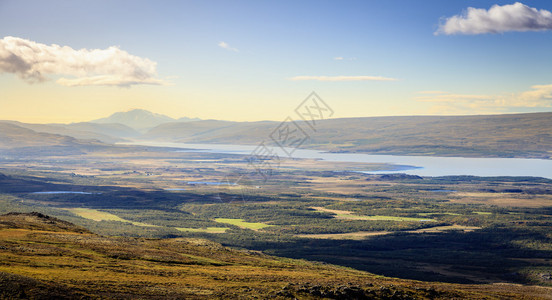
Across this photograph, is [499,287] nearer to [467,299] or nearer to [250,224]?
[467,299]

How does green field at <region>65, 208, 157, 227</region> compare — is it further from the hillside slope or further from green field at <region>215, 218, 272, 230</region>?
the hillside slope

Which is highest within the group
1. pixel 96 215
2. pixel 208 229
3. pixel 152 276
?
pixel 152 276

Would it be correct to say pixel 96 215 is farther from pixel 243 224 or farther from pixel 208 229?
pixel 243 224

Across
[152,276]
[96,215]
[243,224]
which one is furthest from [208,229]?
[152,276]

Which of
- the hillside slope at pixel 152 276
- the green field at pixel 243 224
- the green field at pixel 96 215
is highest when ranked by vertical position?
the hillside slope at pixel 152 276

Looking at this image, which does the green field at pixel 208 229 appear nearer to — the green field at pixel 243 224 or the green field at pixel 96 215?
the green field at pixel 243 224

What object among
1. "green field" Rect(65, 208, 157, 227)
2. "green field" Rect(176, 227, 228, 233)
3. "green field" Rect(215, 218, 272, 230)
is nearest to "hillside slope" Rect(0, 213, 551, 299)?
"green field" Rect(176, 227, 228, 233)

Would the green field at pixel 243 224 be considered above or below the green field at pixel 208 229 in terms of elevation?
below

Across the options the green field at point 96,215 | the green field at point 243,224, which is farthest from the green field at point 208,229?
the green field at point 96,215
